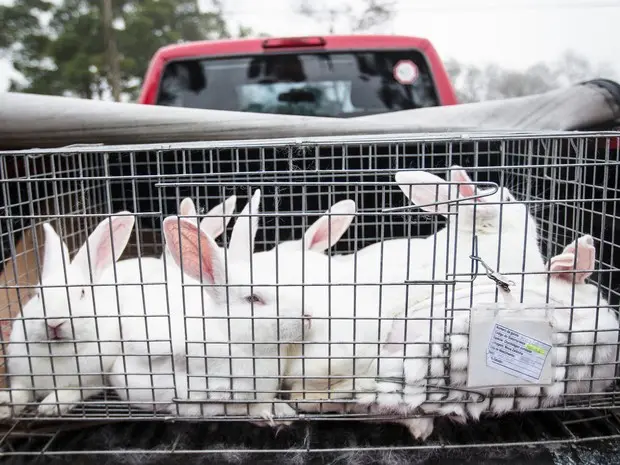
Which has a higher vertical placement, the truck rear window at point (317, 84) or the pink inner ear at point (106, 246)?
the truck rear window at point (317, 84)

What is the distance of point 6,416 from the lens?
1.54 m

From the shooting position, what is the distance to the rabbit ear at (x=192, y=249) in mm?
1384

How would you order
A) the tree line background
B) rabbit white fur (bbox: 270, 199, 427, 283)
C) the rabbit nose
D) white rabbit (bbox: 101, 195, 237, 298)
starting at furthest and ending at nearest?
the tree line background → white rabbit (bbox: 101, 195, 237, 298) → rabbit white fur (bbox: 270, 199, 427, 283) → the rabbit nose

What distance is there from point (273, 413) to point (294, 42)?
212cm

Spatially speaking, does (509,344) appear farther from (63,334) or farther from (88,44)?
(88,44)

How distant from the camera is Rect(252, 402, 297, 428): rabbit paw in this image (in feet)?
4.67

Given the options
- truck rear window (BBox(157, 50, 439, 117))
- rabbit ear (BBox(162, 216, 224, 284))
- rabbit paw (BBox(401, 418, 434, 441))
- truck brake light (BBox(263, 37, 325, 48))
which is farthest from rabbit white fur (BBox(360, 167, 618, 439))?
truck brake light (BBox(263, 37, 325, 48))

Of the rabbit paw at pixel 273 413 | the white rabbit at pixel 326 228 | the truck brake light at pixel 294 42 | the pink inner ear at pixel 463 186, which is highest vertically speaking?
the truck brake light at pixel 294 42

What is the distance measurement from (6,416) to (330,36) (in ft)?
7.70

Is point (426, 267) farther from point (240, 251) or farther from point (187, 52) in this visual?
point (187, 52)

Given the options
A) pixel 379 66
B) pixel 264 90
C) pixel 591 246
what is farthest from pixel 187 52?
pixel 591 246

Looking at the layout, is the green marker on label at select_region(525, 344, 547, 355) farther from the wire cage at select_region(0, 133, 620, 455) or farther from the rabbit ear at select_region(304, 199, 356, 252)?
the rabbit ear at select_region(304, 199, 356, 252)

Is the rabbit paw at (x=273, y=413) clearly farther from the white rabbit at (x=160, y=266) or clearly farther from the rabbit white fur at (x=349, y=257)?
the white rabbit at (x=160, y=266)

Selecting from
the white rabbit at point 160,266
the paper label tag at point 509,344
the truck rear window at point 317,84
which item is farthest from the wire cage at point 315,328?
the truck rear window at point 317,84
